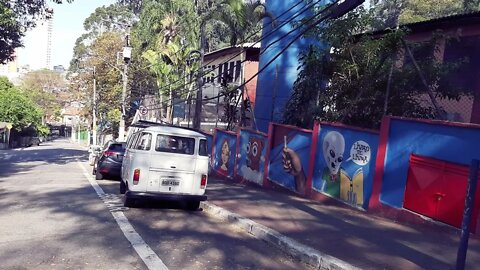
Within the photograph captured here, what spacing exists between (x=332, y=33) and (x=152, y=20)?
72.0 feet

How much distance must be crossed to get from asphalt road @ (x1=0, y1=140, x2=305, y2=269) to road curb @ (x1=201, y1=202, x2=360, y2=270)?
0.13m

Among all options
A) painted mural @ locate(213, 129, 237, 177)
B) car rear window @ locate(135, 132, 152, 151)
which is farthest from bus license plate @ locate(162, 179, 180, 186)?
painted mural @ locate(213, 129, 237, 177)

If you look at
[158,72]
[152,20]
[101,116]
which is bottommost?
[101,116]

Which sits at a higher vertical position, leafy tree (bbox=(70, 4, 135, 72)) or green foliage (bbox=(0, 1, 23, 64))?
leafy tree (bbox=(70, 4, 135, 72))

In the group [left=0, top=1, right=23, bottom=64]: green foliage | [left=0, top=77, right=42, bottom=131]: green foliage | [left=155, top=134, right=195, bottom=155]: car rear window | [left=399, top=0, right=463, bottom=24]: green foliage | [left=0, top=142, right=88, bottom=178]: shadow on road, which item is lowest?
[left=0, top=142, right=88, bottom=178]: shadow on road

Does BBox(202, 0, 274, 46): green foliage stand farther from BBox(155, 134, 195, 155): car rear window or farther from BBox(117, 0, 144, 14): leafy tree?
BBox(117, 0, 144, 14): leafy tree

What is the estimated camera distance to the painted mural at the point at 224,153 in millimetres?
18391

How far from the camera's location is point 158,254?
6488mm

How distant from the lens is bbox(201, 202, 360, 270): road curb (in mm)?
6055

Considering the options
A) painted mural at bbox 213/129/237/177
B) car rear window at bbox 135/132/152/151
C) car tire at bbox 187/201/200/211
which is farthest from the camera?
painted mural at bbox 213/129/237/177

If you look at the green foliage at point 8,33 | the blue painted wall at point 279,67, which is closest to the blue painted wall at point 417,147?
the blue painted wall at point 279,67

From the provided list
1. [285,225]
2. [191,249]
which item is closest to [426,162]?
Result: [285,225]

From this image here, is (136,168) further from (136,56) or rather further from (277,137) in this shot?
(136,56)

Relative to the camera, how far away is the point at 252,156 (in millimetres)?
15953
